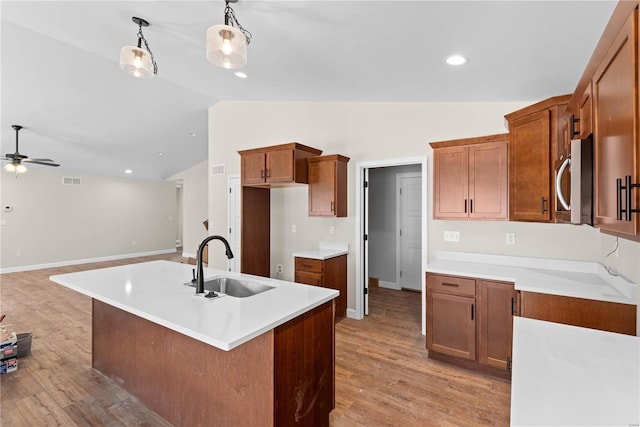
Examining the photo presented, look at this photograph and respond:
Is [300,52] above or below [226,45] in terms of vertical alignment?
above

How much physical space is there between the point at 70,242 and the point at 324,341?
8.72m

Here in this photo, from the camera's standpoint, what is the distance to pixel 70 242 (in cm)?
785

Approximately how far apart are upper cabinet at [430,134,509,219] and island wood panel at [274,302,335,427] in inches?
69.9

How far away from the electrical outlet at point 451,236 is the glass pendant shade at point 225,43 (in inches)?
106

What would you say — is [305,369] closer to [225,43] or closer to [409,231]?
[225,43]

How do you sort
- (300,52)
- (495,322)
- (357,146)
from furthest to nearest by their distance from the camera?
(357,146), (495,322), (300,52)

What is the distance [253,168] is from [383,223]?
2.60m

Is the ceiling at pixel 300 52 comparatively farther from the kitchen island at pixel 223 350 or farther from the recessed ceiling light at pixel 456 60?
the kitchen island at pixel 223 350

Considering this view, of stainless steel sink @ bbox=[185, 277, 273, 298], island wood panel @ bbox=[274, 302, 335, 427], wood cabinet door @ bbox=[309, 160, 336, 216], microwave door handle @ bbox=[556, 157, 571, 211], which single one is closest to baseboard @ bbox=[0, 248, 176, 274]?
wood cabinet door @ bbox=[309, 160, 336, 216]

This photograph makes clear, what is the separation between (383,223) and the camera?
559 centimetres

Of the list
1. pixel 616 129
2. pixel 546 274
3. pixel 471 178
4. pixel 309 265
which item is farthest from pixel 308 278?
pixel 616 129

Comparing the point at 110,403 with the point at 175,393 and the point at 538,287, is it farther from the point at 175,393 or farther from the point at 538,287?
the point at 538,287

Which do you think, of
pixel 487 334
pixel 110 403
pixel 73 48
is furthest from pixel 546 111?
pixel 73 48

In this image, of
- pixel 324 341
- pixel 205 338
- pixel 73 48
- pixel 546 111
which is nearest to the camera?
pixel 205 338
